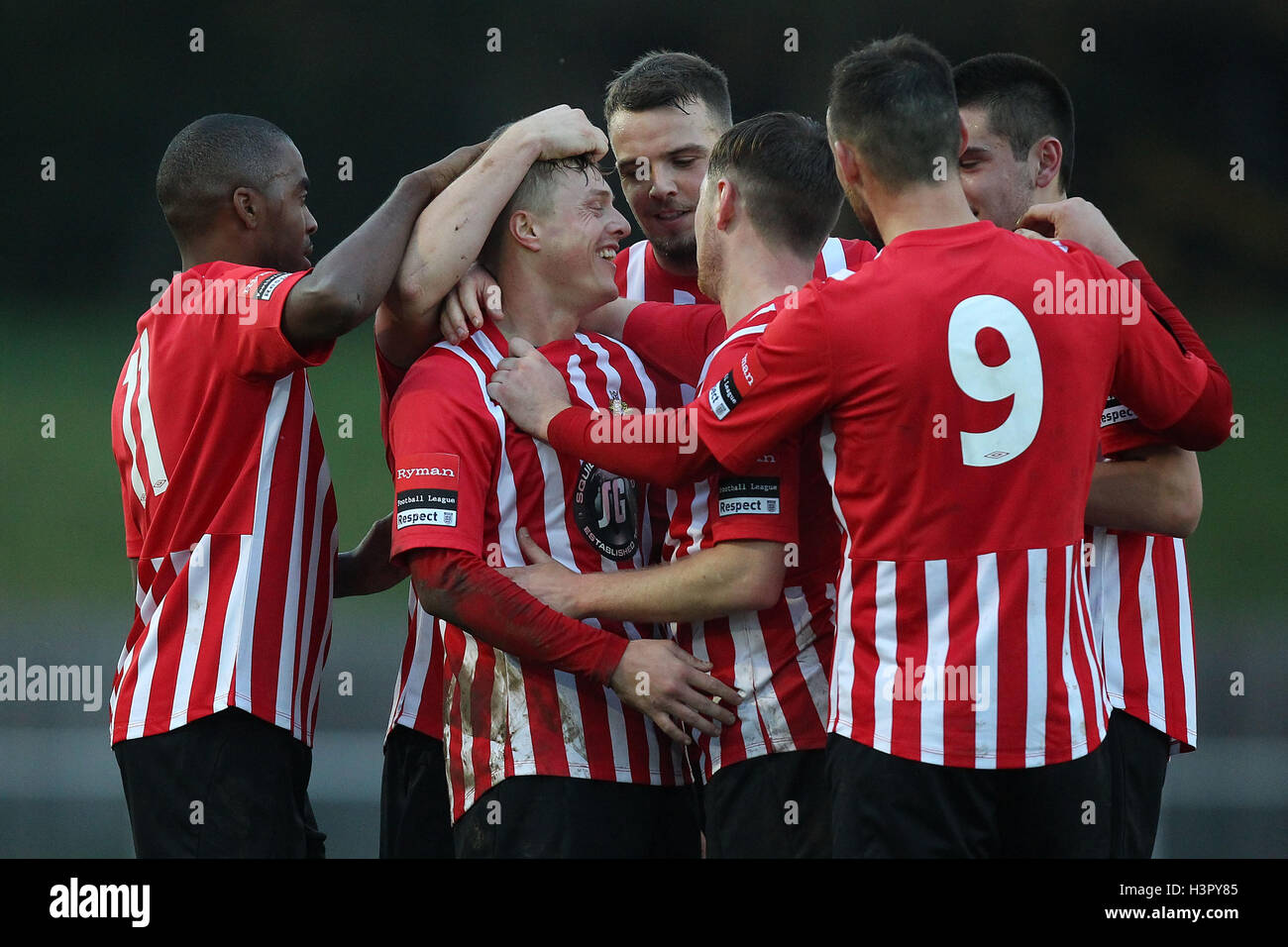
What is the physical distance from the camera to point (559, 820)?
250 cm

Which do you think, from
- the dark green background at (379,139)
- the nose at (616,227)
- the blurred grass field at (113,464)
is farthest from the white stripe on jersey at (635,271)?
the blurred grass field at (113,464)

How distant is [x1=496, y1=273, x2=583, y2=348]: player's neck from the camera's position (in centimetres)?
282

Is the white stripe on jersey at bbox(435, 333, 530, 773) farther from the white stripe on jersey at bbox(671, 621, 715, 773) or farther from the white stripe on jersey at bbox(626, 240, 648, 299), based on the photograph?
the white stripe on jersey at bbox(626, 240, 648, 299)

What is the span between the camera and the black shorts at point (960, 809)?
7.12 feet

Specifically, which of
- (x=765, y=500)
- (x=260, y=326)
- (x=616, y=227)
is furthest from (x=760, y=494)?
(x=260, y=326)

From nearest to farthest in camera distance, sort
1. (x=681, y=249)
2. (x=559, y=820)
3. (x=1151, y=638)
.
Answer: (x=559, y=820) → (x=1151, y=638) → (x=681, y=249)

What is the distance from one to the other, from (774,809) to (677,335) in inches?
A: 41.0

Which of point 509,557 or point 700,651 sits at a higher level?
point 509,557

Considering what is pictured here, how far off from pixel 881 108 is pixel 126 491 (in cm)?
171

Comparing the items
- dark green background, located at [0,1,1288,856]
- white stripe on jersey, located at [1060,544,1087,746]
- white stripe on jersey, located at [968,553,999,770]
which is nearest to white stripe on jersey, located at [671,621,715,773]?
white stripe on jersey, located at [968,553,999,770]

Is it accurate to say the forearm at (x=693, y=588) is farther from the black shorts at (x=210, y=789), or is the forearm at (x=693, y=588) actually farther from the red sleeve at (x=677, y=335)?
the black shorts at (x=210, y=789)

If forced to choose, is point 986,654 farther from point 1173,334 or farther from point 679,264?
point 679,264

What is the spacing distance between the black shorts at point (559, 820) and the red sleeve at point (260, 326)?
881 mm
